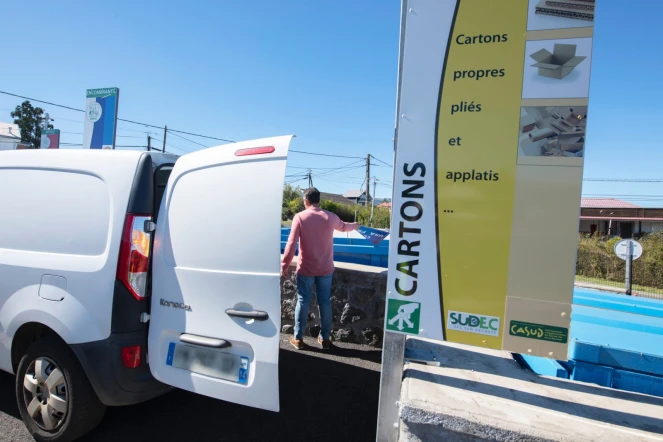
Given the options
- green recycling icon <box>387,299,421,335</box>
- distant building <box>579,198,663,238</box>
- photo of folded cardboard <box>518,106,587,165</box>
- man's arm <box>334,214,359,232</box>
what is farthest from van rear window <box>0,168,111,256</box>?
distant building <box>579,198,663,238</box>

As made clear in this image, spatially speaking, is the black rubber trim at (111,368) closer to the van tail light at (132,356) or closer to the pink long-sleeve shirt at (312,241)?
the van tail light at (132,356)

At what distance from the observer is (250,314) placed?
207 cm

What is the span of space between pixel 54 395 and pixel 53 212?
122cm

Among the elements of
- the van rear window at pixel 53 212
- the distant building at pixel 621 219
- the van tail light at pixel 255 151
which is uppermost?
the distant building at pixel 621 219

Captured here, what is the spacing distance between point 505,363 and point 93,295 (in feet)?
8.96

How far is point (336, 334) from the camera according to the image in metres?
4.56

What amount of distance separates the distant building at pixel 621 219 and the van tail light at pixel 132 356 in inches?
1591

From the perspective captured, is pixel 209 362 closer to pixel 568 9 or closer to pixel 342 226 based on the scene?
pixel 342 226

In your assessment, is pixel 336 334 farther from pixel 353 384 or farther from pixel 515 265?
pixel 515 265

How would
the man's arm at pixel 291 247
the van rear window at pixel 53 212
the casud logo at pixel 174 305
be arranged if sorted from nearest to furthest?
the casud logo at pixel 174 305
the van rear window at pixel 53 212
the man's arm at pixel 291 247

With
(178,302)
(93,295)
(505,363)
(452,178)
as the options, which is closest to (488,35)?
(452,178)

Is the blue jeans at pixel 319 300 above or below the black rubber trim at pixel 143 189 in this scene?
below

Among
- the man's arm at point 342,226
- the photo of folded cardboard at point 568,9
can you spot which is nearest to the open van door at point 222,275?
the photo of folded cardboard at point 568,9

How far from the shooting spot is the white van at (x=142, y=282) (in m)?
2.09
